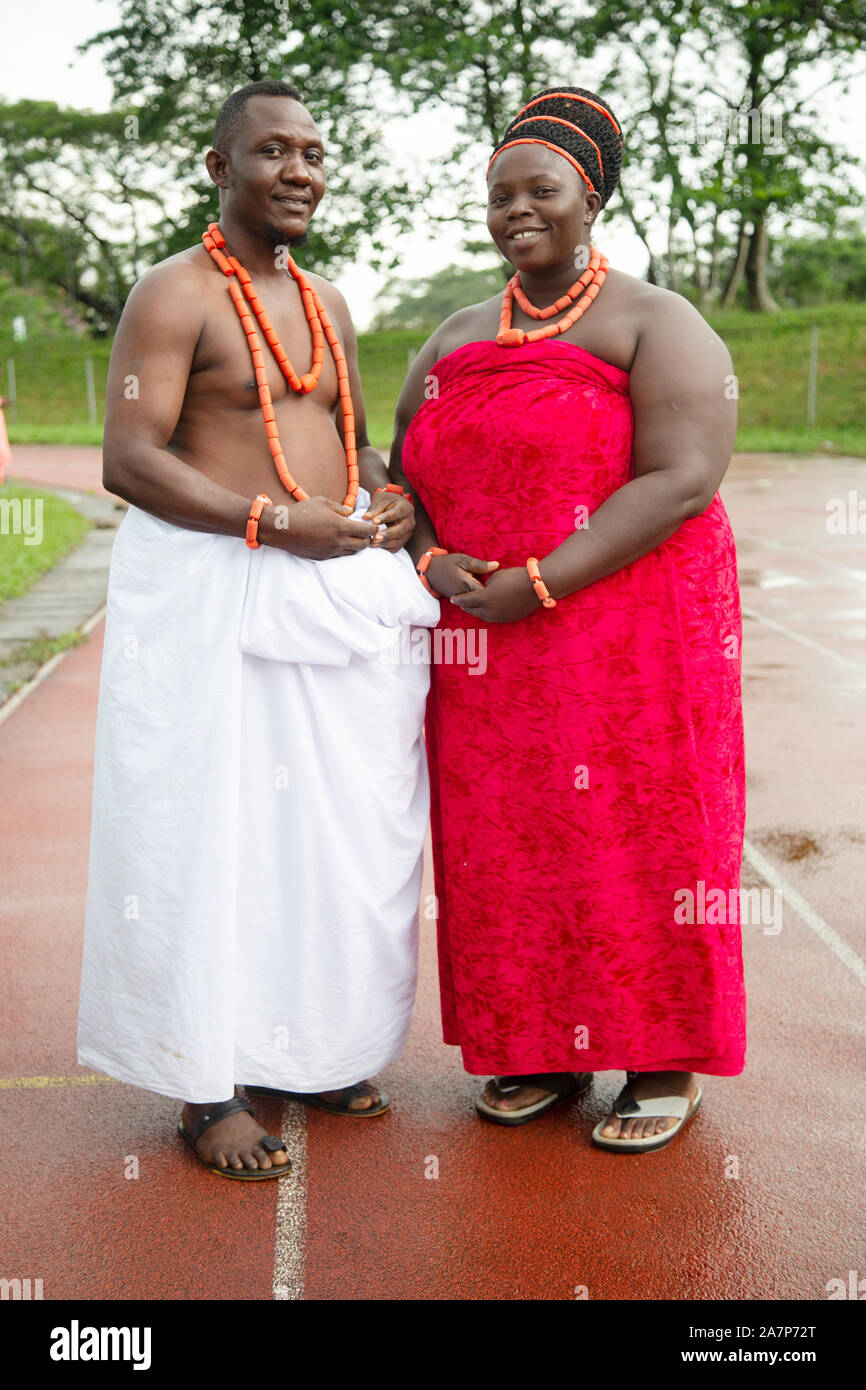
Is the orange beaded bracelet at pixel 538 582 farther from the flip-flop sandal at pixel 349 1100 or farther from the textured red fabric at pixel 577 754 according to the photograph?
the flip-flop sandal at pixel 349 1100

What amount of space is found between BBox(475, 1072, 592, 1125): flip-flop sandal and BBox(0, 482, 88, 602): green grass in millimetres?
7981

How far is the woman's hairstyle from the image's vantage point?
289 cm

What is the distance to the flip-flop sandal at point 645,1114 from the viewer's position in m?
3.14

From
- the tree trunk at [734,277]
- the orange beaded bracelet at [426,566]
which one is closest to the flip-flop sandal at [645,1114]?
the orange beaded bracelet at [426,566]

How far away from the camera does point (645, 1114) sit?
320 cm

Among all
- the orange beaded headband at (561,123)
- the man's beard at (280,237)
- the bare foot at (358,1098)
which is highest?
the orange beaded headband at (561,123)

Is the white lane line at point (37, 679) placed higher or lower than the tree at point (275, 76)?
lower

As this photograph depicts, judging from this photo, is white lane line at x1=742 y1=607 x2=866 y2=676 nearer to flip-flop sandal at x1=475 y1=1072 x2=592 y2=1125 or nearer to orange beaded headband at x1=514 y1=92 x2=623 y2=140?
flip-flop sandal at x1=475 y1=1072 x2=592 y2=1125

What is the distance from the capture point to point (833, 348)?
1017 inches

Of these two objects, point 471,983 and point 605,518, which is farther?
point 471,983

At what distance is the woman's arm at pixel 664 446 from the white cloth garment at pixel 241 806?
43cm

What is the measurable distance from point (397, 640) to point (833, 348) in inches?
988
